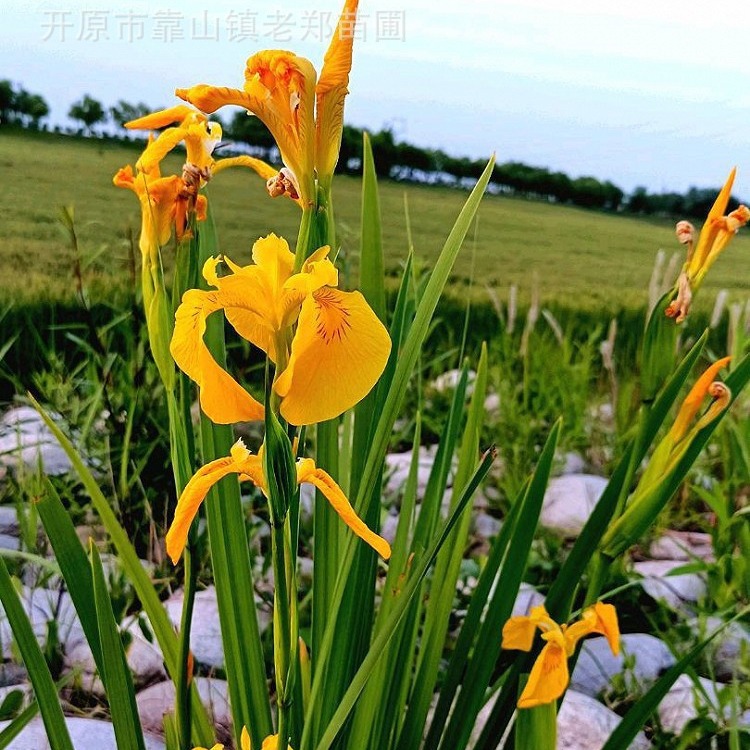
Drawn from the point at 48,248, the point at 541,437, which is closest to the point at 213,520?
the point at 541,437

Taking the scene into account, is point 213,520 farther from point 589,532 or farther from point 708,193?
point 708,193

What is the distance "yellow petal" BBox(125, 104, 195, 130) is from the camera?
Result: 23.8 inches

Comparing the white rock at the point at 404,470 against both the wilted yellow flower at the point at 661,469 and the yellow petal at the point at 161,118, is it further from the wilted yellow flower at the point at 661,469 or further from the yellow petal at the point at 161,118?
the yellow petal at the point at 161,118

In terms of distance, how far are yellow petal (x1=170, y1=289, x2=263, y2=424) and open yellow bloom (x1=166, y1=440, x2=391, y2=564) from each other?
3 cm

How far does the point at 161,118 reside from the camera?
2.02ft

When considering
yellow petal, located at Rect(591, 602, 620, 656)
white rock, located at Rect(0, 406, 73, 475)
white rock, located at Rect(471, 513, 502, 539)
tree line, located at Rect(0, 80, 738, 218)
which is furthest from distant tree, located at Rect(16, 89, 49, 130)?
yellow petal, located at Rect(591, 602, 620, 656)

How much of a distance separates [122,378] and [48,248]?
1.21 m

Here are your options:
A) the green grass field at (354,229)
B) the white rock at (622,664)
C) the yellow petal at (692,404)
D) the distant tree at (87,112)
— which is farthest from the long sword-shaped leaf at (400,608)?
the distant tree at (87,112)

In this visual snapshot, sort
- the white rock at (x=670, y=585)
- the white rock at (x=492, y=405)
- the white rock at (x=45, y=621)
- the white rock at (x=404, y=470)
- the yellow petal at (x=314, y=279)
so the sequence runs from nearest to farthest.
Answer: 1. the yellow petal at (x=314, y=279)
2. the white rock at (x=45, y=621)
3. the white rock at (x=670, y=585)
4. the white rock at (x=404, y=470)
5. the white rock at (x=492, y=405)

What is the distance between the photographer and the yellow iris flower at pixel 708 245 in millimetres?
658

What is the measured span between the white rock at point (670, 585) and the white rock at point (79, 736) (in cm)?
83

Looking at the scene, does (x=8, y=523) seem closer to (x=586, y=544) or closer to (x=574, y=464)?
(x=586, y=544)

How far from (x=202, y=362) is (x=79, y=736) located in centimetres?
65

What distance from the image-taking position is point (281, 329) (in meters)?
0.42
